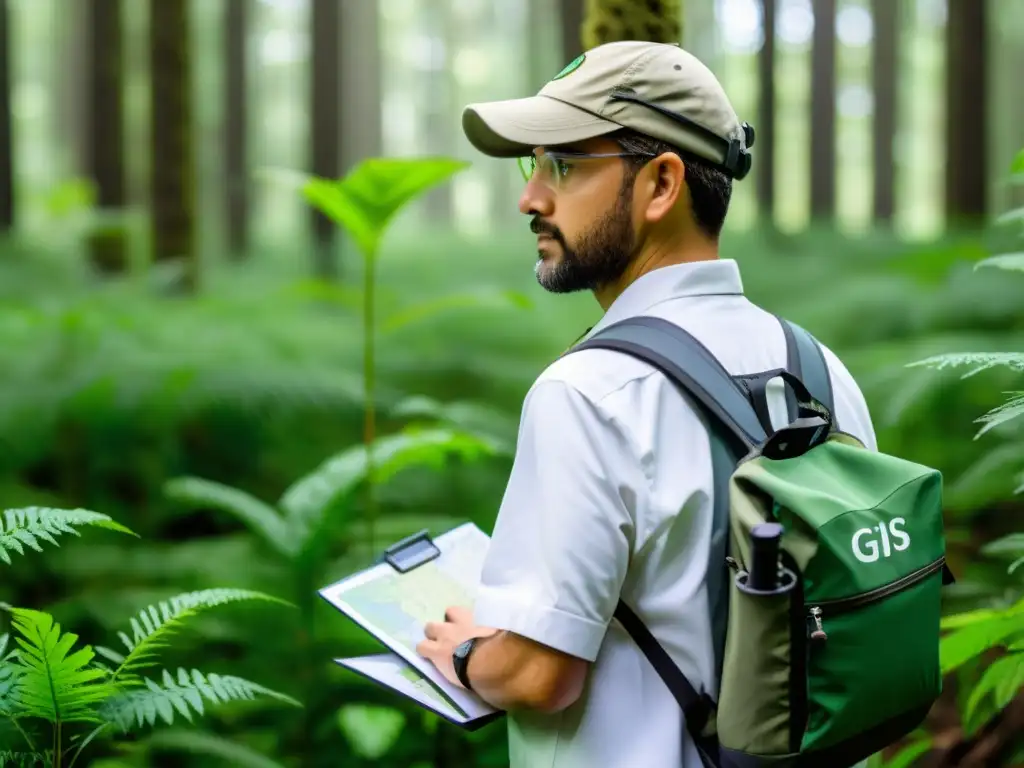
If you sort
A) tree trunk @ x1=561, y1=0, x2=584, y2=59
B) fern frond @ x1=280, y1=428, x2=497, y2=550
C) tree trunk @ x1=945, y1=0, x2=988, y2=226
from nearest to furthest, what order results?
fern frond @ x1=280, y1=428, x2=497, y2=550 → tree trunk @ x1=561, y1=0, x2=584, y2=59 → tree trunk @ x1=945, y1=0, x2=988, y2=226

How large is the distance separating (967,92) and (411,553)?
10298mm

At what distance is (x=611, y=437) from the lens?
5.44 ft

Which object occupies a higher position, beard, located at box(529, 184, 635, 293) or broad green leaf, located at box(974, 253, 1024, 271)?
beard, located at box(529, 184, 635, 293)

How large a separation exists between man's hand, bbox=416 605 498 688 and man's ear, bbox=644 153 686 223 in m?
0.76

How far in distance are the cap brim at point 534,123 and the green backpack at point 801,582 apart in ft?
1.09

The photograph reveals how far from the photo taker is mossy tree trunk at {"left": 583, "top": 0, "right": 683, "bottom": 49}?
3.28m

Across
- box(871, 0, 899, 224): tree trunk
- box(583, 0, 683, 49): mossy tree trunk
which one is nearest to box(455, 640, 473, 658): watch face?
box(583, 0, 683, 49): mossy tree trunk

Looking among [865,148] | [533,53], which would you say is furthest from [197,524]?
[865,148]

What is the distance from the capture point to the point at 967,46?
1067cm

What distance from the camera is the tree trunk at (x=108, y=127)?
1169 centimetres

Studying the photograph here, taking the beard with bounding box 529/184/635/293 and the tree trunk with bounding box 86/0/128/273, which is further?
the tree trunk with bounding box 86/0/128/273

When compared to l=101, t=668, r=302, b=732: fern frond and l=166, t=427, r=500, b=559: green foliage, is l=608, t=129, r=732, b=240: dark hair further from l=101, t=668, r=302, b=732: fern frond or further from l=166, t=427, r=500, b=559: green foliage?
l=166, t=427, r=500, b=559: green foliage

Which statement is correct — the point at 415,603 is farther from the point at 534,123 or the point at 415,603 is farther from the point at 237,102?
the point at 237,102

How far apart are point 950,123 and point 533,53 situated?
65.6 ft
